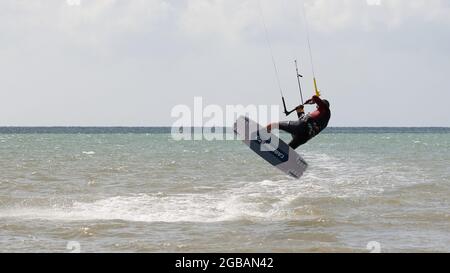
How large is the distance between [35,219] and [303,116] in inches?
299

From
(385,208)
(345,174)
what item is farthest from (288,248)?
(345,174)

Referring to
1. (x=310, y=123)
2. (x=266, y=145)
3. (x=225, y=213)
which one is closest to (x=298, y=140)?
(x=310, y=123)

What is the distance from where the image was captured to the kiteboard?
56.2ft

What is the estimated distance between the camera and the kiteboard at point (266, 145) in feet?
56.2

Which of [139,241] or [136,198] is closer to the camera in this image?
[139,241]

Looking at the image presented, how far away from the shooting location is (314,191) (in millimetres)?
23781

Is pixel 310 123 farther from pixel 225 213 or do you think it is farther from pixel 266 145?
pixel 225 213

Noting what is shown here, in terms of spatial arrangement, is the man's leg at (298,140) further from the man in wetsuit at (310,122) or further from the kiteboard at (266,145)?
the kiteboard at (266,145)

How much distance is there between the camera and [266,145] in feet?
56.3

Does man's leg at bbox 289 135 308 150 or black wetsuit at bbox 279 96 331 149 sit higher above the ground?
black wetsuit at bbox 279 96 331 149

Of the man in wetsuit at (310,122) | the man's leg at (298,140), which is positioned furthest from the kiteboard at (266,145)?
the man in wetsuit at (310,122)

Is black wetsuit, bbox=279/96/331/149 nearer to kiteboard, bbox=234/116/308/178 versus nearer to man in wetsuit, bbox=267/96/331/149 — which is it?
man in wetsuit, bbox=267/96/331/149

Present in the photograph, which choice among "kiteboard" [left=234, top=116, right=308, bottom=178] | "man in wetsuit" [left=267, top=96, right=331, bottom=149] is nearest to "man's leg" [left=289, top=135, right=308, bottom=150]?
"man in wetsuit" [left=267, top=96, right=331, bottom=149]
